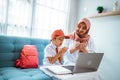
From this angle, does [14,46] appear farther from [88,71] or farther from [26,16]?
[88,71]

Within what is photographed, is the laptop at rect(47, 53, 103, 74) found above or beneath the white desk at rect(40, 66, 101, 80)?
above

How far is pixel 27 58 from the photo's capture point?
2.05 meters

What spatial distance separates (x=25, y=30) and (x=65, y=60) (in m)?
1.09

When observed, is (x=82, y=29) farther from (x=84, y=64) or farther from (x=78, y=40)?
(x=84, y=64)

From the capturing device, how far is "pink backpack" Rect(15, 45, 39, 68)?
80.0 inches

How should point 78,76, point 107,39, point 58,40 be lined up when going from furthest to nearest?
point 107,39 < point 58,40 < point 78,76

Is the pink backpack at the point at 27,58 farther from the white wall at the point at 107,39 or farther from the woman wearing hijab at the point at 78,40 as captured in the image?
the white wall at the point at 107,39

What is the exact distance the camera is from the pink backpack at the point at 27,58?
203 cm

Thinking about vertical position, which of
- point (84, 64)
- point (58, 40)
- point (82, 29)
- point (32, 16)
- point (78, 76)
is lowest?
point (78, 76)

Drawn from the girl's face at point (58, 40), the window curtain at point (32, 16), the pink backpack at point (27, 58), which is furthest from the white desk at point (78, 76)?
the window curtain at point (32, 16)

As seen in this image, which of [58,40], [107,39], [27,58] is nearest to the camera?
[58,40]

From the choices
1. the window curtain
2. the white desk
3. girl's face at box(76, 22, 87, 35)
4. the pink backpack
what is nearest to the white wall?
the window curtain

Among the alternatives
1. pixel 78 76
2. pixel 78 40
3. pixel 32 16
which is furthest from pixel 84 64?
pixel 32 16

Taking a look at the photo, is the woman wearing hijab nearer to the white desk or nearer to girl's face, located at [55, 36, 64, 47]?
girl's face, located at [55, 36, 64, 47]
